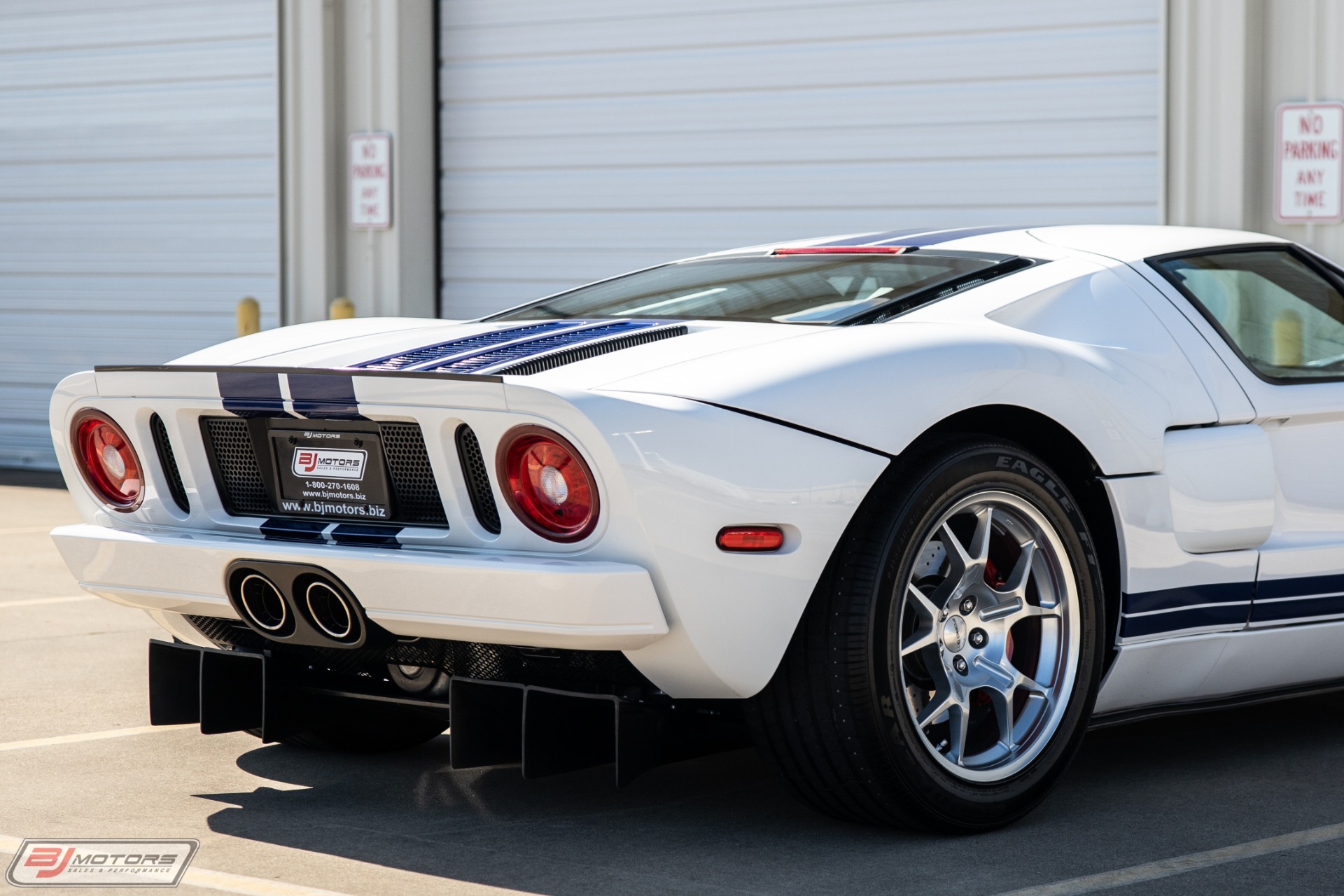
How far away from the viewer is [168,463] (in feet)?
11.3

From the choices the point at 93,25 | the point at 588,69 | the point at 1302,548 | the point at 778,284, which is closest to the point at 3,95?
the point at 93,25

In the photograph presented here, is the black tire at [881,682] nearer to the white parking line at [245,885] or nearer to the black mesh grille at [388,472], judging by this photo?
the black mesh grille at [388,472]

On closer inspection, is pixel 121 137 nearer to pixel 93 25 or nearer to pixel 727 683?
pixel 93 25

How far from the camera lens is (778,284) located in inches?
150

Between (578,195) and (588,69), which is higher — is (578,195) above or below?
below

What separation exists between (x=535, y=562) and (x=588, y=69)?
26.1 feet

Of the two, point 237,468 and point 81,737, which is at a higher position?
point 237,468

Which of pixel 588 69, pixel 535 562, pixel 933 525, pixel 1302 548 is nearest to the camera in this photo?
pixel 535 562

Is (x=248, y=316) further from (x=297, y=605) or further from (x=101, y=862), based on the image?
(x=101, y=862)

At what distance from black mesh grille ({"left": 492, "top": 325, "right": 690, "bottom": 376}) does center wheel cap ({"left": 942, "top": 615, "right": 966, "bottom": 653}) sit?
0.74 meters

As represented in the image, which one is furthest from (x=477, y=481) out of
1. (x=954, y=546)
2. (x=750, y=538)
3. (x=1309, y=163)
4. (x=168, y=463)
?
(x=1309, y=163)

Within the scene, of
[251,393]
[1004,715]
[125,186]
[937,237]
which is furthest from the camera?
[125,186]

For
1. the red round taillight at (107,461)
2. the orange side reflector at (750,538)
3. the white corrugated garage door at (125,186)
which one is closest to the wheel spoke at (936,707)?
the orange side reflector at (750,538)

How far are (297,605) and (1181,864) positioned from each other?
5.44 feet
